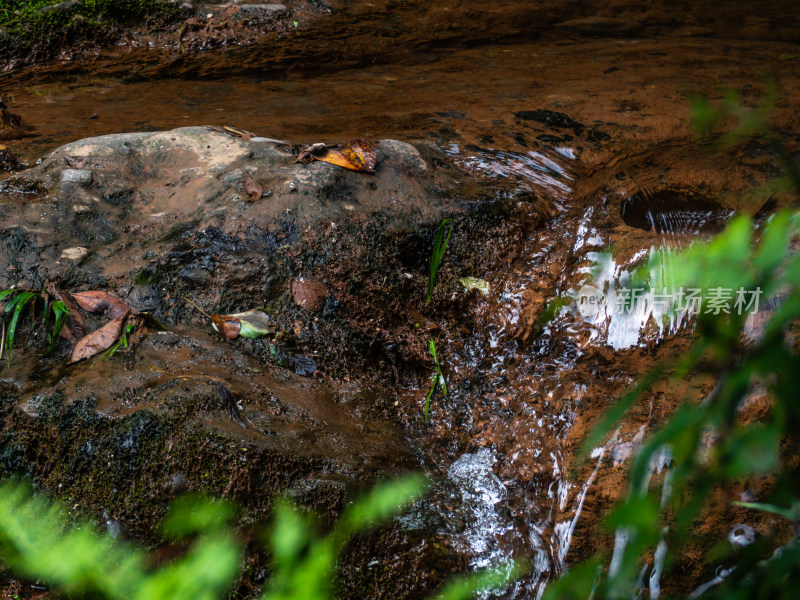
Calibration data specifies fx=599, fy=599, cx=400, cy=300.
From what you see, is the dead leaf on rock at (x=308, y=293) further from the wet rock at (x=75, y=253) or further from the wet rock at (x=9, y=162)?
the wet rock at (x=9, y=162)

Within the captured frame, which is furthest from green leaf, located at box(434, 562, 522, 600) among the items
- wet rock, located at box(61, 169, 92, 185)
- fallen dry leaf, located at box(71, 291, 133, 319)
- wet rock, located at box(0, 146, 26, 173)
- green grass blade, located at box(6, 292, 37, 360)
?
wet rock, located at box(0, 146, 26, 173)

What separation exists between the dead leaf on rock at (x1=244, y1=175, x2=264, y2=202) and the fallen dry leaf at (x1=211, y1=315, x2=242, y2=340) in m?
0.68

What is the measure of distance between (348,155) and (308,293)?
2.96 ft

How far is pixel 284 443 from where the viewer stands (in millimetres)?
2127

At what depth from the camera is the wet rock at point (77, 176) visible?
116 inches

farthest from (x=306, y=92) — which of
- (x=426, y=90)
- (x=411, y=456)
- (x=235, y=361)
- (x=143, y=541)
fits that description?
(x=143, y=541)

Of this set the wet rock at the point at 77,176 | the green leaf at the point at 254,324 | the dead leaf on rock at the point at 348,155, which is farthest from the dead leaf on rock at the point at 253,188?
the wet rock at the point at 77,176

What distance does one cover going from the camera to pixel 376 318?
2898mm

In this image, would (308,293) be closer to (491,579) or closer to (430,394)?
(430,394)

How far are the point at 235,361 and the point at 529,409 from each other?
1313mm

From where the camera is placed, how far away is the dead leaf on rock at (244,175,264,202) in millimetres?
2988

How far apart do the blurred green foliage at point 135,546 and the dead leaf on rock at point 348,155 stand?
5.47 feet

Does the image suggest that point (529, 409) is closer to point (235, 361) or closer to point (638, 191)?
point (235, 361)

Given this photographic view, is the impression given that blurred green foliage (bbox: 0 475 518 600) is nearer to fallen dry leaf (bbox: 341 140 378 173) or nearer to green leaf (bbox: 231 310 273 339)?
green leaf (bbox: 231 310 273 339)
